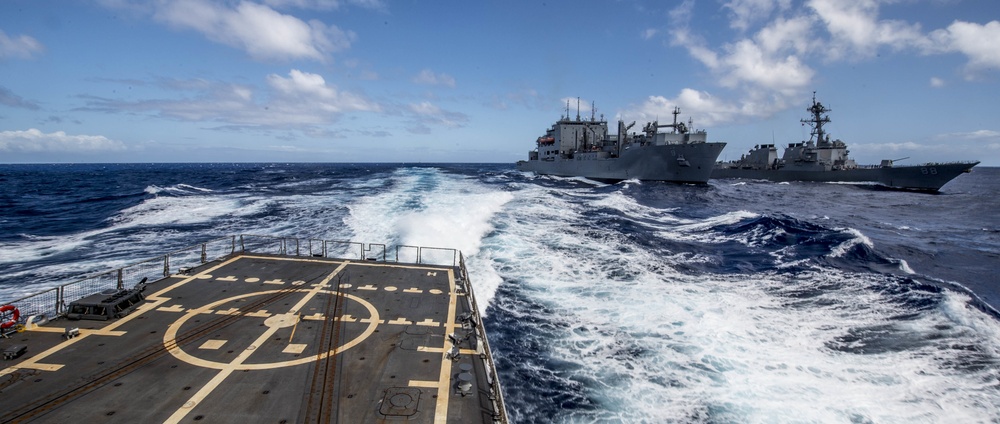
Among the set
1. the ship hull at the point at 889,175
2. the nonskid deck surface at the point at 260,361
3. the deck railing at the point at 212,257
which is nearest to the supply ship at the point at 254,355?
the nonskid deck surface at the point at 260,361

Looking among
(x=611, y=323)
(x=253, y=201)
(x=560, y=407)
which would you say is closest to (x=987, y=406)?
(x=611, y=323)

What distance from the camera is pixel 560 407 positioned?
1213cm

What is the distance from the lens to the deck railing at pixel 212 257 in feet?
62.1

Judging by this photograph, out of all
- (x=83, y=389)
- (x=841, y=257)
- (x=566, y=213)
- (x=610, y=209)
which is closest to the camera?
(x=83, y=389)

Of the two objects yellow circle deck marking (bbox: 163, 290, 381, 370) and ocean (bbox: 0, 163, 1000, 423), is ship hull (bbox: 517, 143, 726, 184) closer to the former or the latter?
ocean (bbox: 0, 163, 1000, 423)

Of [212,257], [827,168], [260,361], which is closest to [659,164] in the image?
[827,168]

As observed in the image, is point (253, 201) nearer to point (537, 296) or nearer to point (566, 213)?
point (566, 213)

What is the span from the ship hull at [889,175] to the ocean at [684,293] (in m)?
40.7

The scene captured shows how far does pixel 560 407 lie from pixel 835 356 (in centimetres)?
1068

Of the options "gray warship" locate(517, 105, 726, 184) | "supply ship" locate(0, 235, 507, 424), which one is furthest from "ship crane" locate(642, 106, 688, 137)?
A: "supply ship" locate(0, 235, 507, 424)

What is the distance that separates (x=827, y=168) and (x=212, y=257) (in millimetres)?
116993

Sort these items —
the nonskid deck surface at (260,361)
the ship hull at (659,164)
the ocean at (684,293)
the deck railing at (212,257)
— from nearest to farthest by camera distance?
1. the nonskid deck surface at (260,361)
2. the ocean at (684,293)
3. the deck railing at (212,257)
4. the ship hull at (659,164)

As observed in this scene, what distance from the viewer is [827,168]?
3706 inches

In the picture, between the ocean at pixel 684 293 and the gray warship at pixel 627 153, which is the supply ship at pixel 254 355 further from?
the gray warship at pixel 627 153
